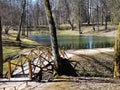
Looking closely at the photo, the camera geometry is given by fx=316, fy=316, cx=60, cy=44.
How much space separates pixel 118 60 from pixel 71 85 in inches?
119

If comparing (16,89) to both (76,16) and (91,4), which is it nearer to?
(76,16)

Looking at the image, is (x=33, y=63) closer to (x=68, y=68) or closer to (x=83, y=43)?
(x=68, y=68)

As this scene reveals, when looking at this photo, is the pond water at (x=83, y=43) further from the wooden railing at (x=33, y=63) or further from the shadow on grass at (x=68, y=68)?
the shadow on grass at (x=68, y=68)

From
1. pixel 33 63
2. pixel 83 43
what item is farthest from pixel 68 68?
pixel 83 43

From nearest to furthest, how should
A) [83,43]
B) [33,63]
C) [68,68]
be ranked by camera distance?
[33,63] < [68,68] < [83,43]

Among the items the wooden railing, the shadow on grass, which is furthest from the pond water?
the shadow on grass

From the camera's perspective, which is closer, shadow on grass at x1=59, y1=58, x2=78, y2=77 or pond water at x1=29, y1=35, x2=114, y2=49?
shadow on grass at x1=59, y1=58, x2=78, y2=77

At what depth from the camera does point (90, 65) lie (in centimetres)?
2050

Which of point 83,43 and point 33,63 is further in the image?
point 83,43

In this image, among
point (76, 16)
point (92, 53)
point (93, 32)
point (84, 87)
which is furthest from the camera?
point (76, 16)

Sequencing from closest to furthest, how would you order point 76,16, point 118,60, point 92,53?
point 118,60
point 92,53
point 76,16

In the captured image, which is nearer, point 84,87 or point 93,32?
point 84,87

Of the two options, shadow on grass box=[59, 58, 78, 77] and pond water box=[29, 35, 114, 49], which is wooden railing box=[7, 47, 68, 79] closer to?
shadow on grass box=[59, 58, 78, 77]

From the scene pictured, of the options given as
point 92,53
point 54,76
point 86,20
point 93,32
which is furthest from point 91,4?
point 54,76
